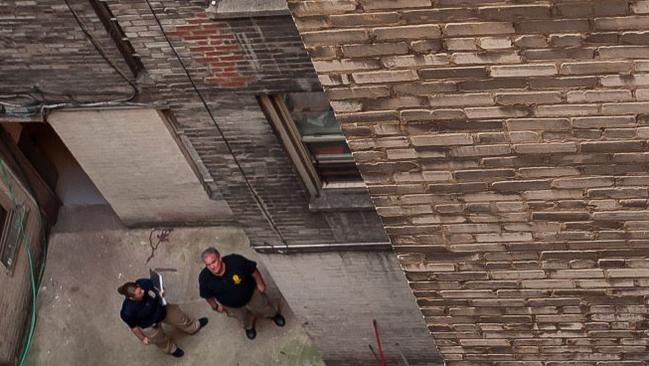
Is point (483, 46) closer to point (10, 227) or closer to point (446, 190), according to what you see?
point (446, 190)

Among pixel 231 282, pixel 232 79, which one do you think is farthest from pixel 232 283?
pixel 232 79

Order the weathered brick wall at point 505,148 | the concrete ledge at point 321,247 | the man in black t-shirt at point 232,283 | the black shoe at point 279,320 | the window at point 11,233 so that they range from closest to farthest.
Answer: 1. the weathered brick wall at point 505,148
2. the concrete ledge at point 321,247
3. the man in black t-shirt at point 232,283
4. the black shoe at point 279,320
5. the window at point 11,233

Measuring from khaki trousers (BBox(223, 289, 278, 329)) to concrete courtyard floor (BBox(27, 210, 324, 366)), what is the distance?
29cm

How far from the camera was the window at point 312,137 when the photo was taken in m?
8.72

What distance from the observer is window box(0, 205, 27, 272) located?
1309cm

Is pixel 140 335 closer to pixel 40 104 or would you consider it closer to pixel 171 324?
pixel 171 324

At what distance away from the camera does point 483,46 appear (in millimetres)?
4812

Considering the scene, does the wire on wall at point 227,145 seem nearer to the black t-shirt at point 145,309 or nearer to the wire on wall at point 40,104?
the wire on wall at point 40,104

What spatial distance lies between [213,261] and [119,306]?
3.16m

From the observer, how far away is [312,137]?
905 centimetres

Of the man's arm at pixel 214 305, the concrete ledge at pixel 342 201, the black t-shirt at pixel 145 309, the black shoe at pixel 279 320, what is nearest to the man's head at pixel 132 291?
the black t-shirt at pixel 145 309

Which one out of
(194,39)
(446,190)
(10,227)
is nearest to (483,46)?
(446,190)

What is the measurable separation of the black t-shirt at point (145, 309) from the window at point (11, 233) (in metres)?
2.11

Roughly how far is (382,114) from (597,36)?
110cm
